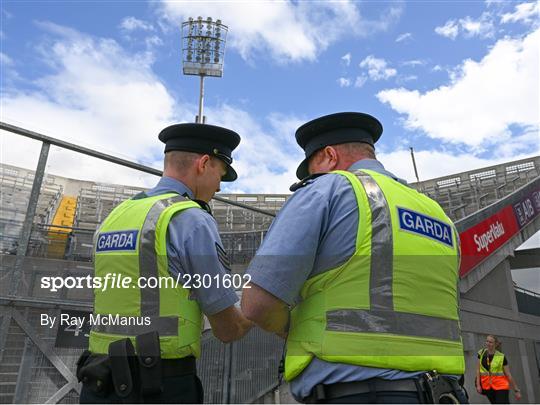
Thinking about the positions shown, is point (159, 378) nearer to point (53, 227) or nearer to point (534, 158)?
point (53, 227)

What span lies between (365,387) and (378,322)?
0.19 m

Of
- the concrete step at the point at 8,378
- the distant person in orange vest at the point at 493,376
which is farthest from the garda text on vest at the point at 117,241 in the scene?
the distant person in orange vest at the point at 493,376

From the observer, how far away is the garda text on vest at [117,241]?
1691 mm

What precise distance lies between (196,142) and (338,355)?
1446 millimetres

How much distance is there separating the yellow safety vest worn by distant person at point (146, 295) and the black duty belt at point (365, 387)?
0.69m

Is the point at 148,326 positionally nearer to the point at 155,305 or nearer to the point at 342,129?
the point at 155,305

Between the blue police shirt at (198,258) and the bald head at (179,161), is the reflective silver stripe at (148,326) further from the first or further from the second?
→ the bald head at (179,161)

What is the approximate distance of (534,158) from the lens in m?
23.0

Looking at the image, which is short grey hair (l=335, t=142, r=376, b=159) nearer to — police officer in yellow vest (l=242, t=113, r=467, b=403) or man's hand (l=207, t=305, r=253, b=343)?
police officer in yellow vest (l=242, t=113, r=467, b=403)

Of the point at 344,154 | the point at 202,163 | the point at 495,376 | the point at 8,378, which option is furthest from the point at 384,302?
the point at 495,376

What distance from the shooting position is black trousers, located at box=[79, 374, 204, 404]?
151cm

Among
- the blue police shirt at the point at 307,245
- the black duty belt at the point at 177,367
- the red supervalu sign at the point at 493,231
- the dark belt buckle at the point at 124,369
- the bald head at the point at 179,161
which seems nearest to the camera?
the blue police shirt at the point at 307,245

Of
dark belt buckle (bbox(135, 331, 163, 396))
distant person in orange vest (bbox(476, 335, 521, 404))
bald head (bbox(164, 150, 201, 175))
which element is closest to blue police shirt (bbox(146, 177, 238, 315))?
dark belt buckle (bbox(135, 331, 163, 396))

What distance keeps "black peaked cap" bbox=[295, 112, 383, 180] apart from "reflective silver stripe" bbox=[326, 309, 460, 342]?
79cm
